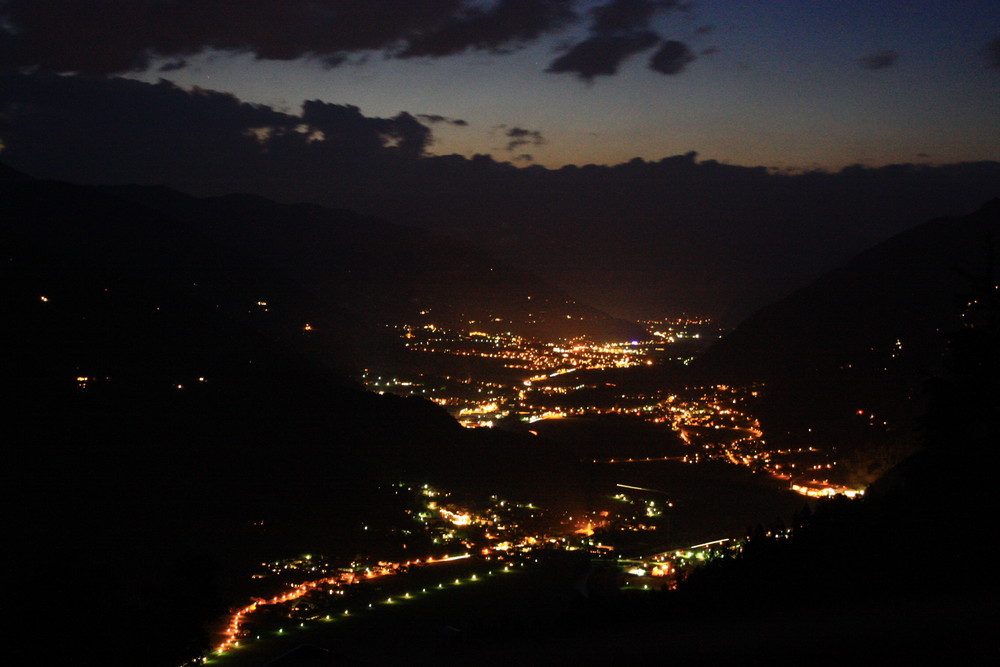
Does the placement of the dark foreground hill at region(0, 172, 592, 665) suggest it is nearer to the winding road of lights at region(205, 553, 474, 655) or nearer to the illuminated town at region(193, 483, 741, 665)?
the winding road of lights at region(205, 553, 474, 655)

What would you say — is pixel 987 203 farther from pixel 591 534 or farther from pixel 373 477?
pixel 373 477

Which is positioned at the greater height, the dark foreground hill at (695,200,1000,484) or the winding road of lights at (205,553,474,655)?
the dark foreground hill at (695,200,1000,484)

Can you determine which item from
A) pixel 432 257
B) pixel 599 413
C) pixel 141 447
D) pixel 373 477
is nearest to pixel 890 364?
pixel 599 413

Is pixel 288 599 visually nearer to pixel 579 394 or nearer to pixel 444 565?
pixel 444 565

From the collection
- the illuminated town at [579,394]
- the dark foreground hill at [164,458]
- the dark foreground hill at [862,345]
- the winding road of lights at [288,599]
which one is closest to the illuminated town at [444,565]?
the winding road of lights at [288,599]

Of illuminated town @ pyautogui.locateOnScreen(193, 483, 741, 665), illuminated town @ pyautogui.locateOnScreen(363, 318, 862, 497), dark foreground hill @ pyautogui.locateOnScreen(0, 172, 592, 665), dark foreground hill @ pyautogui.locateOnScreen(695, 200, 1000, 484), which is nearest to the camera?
dark foreground hill @ pyautogui.locateOnScreen(0, 172, 592, 665)

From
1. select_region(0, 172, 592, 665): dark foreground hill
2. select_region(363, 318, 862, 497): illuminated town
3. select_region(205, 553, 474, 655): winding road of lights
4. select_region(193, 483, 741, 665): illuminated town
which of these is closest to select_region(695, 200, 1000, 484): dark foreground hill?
select_region(363, 318, 862, 497): illuminated town

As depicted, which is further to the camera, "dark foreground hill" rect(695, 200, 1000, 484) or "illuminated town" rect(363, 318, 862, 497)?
"illuminated town" rect(363, 318, 862, 497)

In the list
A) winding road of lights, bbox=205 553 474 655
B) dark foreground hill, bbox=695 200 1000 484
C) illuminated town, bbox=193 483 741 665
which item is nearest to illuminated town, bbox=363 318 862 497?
dark foreground hill, bbox=695 200 1000 484

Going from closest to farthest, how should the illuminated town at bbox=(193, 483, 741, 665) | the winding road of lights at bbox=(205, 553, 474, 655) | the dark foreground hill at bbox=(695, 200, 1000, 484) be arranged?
the winding road of lights at bbox=(205, 553, 474, 655), the illuminated town at bbox=(193, 483, 741, 665), the dark foreground hill at bbox=(695, 200, 1000, 484)
